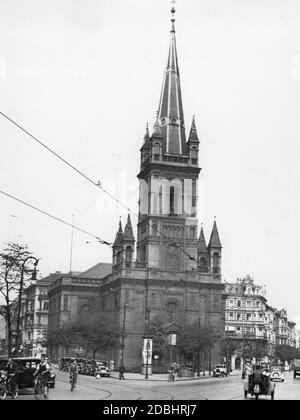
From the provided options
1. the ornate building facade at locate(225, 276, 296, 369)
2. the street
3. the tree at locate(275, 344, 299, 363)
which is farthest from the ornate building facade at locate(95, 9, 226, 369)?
the street

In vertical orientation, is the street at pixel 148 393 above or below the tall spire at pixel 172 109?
below

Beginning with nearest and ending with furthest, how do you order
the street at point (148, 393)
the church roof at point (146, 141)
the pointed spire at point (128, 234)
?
the street at point (148, 393)
the pointed spire at point (128, 234)
the church roof at point (146, 141)

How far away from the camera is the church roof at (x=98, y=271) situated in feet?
440

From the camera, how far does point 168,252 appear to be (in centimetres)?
10700

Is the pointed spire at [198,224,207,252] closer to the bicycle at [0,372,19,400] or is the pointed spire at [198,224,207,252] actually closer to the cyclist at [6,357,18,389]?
the cyclist at [6,357,18,389]

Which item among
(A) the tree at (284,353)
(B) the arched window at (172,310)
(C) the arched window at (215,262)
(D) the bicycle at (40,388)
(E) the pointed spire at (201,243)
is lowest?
(D) the bicycle at (40,388)

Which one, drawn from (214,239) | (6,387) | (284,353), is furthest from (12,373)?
(284,353)

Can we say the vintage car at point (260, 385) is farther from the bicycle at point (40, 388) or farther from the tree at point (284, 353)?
the tree at point (284, 353)

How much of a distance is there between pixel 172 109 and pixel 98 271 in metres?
39.8

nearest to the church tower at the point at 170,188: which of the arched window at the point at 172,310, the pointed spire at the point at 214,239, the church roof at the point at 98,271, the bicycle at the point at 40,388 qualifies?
the arched window at the point at 172,310
